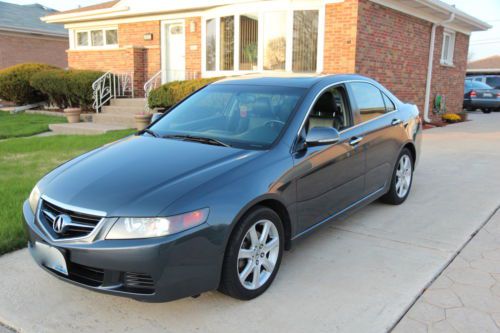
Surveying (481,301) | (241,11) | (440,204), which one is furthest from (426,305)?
(241,11)

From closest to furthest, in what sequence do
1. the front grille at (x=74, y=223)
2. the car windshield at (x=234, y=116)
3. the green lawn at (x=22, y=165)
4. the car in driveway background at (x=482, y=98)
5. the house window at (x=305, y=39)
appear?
the front grille at (x=74, y=223)
the car windshield at (x=234, y=116)
the green lawn at (x=22, y=165)
the house window at (x=305, y=39)
the car in driveway background at (x=482, y=98)

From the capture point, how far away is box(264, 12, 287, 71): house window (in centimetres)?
1184

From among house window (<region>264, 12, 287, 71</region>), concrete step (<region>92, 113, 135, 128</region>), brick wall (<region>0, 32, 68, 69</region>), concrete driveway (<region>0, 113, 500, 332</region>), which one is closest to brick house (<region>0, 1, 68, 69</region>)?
brick wall (<region>0, 32, 68, 69</region>)

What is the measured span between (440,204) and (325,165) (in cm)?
243

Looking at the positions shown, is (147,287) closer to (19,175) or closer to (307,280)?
(307,280)

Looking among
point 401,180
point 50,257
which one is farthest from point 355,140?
point 50,257

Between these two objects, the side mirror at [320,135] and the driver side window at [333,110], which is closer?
the side mirror at [320,135]

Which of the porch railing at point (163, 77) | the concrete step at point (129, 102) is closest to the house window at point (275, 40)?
the porch railing at point (163, 77)

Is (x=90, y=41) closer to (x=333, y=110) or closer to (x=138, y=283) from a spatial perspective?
(x=333, y=110)

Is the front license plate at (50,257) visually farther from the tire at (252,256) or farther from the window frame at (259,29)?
the window frame at (259,29)

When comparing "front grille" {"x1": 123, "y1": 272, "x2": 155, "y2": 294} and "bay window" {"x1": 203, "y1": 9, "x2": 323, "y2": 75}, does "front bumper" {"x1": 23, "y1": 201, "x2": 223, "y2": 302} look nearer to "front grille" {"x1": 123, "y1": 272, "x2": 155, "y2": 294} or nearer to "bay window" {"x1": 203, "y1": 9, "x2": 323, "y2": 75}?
"front grille" {"x1": 123, "y1": 272, "x2": 155, "y2": 294}

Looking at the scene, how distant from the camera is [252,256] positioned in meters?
3.16

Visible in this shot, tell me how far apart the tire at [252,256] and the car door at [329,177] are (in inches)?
13.8

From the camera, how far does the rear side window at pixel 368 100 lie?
15.1 ft
